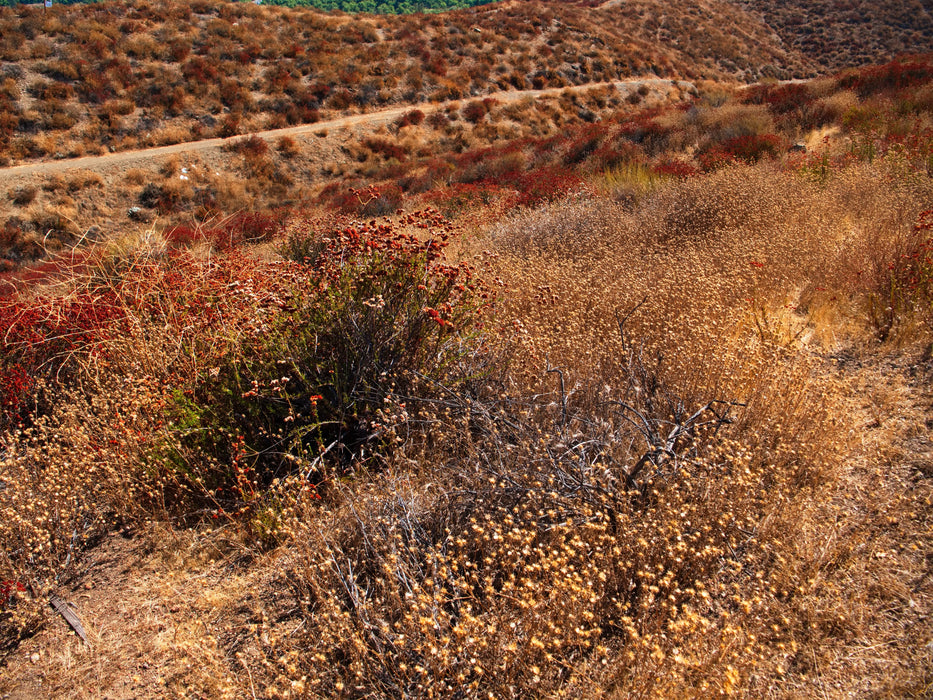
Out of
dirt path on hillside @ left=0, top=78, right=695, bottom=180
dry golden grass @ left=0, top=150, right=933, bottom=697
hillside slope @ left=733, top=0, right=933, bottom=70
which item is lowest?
dry golden grass @ left=0, top=150, right=933, bottom=697

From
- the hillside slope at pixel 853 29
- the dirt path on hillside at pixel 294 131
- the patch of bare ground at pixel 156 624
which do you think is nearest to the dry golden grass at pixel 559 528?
the patch of bare ground at pixel 156 624

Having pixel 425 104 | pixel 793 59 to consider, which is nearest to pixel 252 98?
pixel 425 104

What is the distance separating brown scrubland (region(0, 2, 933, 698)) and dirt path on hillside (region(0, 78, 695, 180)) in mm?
17907

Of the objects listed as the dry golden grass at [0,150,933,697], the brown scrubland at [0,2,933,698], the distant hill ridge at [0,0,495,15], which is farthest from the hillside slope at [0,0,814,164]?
the distant hill ridge at [0,0,495,15]

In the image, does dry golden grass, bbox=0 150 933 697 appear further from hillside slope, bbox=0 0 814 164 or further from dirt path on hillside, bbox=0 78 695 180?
hillside slope, bbox=0 0 814 164

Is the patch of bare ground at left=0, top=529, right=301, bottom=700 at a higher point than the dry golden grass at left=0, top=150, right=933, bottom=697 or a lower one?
lower

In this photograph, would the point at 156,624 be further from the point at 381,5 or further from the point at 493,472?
the point at 381,5

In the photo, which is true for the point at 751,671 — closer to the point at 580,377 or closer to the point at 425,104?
the point at 580,377

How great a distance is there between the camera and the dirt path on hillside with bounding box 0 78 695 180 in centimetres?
1883

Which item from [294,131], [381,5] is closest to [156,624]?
[294,131]

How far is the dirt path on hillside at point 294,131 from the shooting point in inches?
741

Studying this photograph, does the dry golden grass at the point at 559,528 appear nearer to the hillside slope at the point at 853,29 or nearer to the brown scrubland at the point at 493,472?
the brown scrubland at the point at 493,472

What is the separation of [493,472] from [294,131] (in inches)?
967

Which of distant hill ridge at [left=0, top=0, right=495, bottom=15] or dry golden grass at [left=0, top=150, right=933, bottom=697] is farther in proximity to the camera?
distant hill ridge at [left=0, top=0, right=495, bottom=15]
